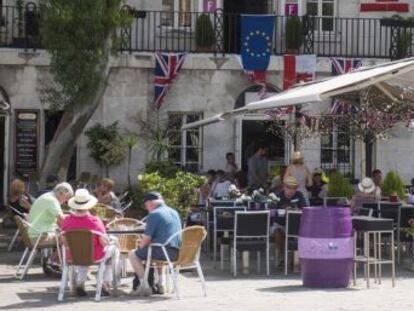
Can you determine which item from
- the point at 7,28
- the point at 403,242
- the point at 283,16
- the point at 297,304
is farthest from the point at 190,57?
the point at 297,304

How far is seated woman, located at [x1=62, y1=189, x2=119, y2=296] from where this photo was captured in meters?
11.6

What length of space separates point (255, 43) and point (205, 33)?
1.24m

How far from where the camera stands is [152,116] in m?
23.5

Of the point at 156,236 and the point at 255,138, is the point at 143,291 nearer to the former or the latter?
the point at 156,236

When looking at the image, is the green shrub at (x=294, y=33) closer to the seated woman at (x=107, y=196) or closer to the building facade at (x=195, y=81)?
the building facade at (x=195, y=81)

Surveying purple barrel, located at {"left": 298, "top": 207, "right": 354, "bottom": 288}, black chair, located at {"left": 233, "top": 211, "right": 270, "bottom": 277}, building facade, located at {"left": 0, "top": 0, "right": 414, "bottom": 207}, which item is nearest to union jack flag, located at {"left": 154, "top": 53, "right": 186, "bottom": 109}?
building facade, located at {"left": 0, "top": 0, "right": 414, "bottom": 207}

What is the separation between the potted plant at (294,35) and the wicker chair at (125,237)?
36.7 feet

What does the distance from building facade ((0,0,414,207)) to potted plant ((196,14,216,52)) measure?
0.34ft

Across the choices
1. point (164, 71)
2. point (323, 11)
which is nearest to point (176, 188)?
point (164, 71)

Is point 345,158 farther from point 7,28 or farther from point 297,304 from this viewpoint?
point 297,304

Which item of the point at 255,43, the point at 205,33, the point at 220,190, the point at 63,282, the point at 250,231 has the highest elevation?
the point at 205,33

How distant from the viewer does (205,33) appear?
2367cm

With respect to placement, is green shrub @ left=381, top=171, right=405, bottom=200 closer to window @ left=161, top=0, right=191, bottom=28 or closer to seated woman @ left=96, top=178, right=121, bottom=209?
seated woman @ left=96, top=178, right=121, bottom=209

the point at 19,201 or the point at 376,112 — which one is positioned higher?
the point at 376,112
